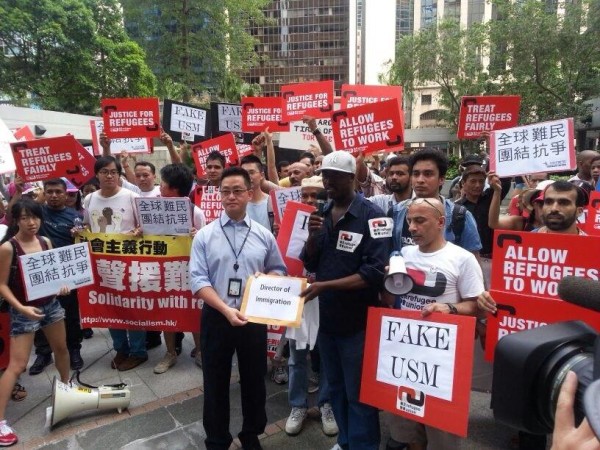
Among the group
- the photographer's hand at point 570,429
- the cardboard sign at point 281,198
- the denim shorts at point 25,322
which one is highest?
the cardboard sign at point 281,198

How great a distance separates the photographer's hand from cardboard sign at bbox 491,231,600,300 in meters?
1.87

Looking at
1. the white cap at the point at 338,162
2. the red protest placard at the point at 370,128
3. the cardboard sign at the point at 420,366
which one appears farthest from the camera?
the red protest placard at the point at 370,128

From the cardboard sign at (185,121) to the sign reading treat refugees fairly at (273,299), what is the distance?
14.7 ft

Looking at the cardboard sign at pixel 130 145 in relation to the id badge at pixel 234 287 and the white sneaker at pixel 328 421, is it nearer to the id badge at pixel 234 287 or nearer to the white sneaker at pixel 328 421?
the id badge at pixel 234 287

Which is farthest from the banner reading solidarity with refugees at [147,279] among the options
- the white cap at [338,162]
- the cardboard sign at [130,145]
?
the cardboard sign at [130,145]

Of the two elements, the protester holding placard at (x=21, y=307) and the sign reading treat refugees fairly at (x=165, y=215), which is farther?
the sign reading treat refugees fairly at (x=165, y=215)

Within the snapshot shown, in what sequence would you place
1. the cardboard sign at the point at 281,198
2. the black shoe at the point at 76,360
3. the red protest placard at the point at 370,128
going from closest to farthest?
the cardboard sign at the point at 281,198 < the red protest placard at the point at 370,128 < the black shoe at the point at 76,360

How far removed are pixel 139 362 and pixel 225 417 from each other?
2.04 meters

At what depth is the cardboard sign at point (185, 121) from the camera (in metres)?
6.51

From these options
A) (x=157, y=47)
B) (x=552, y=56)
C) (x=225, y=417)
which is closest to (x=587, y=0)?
(x=552, y=56)

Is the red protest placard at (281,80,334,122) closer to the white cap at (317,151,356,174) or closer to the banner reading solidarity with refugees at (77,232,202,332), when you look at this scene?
the banner reading solidarity with refugees at (77,232,202,332)

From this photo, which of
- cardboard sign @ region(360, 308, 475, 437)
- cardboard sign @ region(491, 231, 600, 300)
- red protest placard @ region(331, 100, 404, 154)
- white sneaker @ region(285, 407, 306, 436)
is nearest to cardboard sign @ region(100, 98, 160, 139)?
red protest placard @ region(331, 100, 404, 154)

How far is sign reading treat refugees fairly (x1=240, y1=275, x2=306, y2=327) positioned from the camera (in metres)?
2.70

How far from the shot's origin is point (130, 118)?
6059 millimetres
